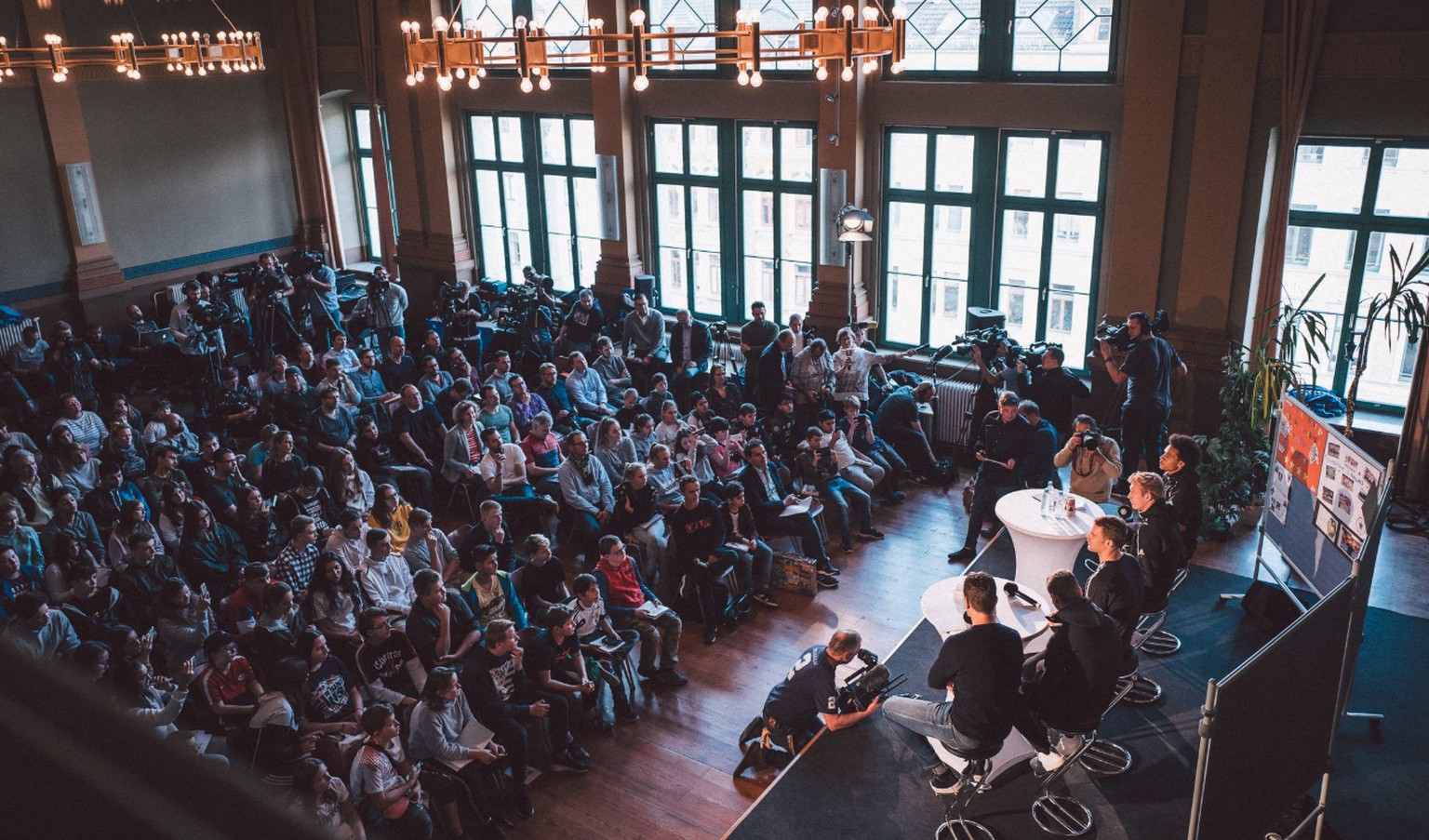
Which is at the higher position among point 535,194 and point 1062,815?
point 535,194

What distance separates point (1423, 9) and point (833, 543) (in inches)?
225

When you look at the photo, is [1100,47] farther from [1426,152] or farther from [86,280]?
[86,280]

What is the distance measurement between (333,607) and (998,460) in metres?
4.56

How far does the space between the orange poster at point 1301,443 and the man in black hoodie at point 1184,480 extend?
0.67 meters

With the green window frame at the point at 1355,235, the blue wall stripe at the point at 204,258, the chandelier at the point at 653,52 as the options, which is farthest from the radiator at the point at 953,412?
the blue wall stripe at the point at 204,258

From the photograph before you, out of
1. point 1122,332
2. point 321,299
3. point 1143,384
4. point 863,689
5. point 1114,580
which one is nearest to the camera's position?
point 1114,580

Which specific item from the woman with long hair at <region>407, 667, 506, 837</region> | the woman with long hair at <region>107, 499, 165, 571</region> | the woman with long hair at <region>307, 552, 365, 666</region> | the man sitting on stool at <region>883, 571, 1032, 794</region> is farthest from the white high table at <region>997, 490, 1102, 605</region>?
the woman with long hair at <region>107, 499, 165, 571</region>

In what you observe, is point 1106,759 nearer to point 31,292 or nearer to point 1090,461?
point 1090,461

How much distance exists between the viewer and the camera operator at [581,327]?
10922 mm

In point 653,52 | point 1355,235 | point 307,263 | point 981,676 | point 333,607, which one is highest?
point 653,52

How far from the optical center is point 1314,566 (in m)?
6.10

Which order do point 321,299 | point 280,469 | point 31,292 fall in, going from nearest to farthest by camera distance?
point 280,469 → point 321,299 → point 31,292

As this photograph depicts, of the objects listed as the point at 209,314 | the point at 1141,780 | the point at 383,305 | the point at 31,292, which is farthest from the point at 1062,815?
the point at 31,292

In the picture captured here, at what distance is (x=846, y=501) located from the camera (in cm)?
827
